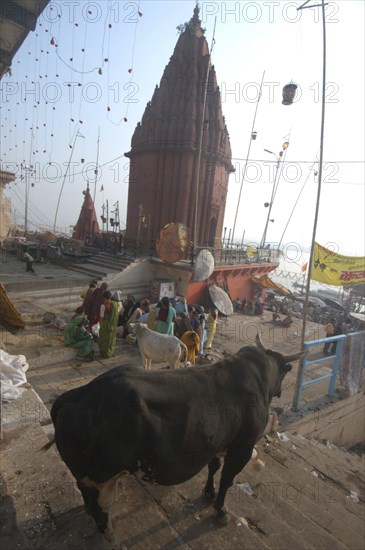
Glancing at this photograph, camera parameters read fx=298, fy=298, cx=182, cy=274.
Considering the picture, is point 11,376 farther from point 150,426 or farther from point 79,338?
point 150,426

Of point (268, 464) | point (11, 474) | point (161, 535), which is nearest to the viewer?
point (161, 535)

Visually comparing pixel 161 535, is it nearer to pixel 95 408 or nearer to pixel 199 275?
pixel 95 408

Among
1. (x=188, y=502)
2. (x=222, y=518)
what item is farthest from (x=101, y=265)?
(x=222, y=518)

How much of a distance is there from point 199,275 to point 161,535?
12.3 m

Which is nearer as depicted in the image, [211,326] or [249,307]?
[211,326]

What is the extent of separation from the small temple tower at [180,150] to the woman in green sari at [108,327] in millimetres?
12618

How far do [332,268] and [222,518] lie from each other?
6.78m

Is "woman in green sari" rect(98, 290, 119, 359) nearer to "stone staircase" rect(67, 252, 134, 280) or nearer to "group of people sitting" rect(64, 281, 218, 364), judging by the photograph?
"group of people sitting" rect(64, 281, 218, 364)

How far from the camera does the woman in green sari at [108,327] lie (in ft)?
23.8

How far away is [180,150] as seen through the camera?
19.4m

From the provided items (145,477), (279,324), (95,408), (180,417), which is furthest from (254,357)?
(279,324)

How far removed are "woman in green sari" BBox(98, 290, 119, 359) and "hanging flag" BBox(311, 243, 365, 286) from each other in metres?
5.15

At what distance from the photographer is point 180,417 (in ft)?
8.03

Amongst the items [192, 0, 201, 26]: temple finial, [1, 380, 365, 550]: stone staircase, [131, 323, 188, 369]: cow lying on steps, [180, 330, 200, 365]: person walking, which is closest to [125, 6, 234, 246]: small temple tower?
[192, 0, 201, 26]: temple finial
